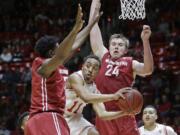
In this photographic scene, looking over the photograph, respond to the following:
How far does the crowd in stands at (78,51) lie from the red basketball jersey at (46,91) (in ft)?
21.4

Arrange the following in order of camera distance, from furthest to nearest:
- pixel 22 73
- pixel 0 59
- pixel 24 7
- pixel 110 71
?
1. pixel 24 7
2. pixel 0 59
3. pixel 22 73
4. pixel 110 71

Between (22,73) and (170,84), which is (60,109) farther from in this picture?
(22,73)

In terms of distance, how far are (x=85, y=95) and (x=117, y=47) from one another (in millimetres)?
1147

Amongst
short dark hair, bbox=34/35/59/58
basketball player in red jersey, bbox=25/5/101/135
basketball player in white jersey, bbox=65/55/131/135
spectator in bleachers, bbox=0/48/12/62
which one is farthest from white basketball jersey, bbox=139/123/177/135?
spectator in bleachers, bbox=0/48/12/62

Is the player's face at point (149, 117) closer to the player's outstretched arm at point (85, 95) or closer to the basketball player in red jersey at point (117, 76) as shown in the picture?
the basketball player in red jersey at point (117, 76)

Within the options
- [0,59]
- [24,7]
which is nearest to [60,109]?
[0,59]

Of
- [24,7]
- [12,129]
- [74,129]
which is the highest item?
[24,7]

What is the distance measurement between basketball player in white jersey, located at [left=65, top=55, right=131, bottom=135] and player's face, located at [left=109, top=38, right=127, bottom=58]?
0.51m

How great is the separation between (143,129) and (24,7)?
12.0 metres

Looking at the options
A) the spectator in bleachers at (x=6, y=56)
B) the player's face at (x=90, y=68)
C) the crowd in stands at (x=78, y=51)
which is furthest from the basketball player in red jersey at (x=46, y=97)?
the spectator in bleachers at (x=6, y=56)

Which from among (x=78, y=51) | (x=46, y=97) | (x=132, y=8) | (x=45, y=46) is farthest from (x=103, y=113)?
(x=78, y=51)

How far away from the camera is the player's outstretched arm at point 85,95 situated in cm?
550

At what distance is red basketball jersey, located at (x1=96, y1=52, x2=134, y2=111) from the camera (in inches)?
259

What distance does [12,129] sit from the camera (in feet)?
42.9
